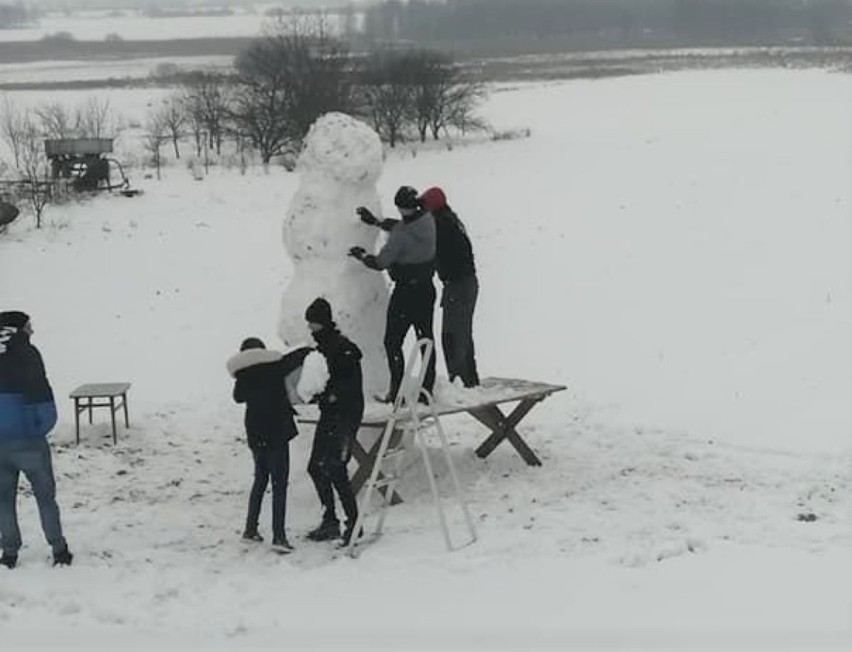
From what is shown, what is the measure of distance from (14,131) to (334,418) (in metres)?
32.3

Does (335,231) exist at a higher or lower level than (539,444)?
higher

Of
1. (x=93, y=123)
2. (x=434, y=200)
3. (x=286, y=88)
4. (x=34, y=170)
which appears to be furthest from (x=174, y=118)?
(x=434, y=200)

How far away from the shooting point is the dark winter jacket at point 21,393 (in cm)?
754

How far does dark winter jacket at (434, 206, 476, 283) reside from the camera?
32.1 ft

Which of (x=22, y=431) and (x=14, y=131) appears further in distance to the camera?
(x=14, y=131)

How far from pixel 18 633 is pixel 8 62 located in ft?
262

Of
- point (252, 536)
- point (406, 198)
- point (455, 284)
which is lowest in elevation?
point (252, 536)

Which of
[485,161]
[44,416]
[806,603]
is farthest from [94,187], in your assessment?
[806,603]

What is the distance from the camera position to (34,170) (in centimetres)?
3025

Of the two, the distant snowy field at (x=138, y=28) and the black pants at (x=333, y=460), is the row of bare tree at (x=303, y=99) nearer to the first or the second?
the black pants at (x=333, y=460)

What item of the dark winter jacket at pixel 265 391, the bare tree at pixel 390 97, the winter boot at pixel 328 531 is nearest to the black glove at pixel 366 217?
the dark winter jacket at pixel 265 391

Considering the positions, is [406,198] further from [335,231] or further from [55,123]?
[55,123]

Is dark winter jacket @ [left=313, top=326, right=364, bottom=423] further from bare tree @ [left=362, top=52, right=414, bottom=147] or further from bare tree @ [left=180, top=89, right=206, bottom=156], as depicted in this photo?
bare tree @ [left=362, top=52, right=414, bottom=147]

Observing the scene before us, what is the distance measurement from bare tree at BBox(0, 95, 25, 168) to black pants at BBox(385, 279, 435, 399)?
90.6 ft
